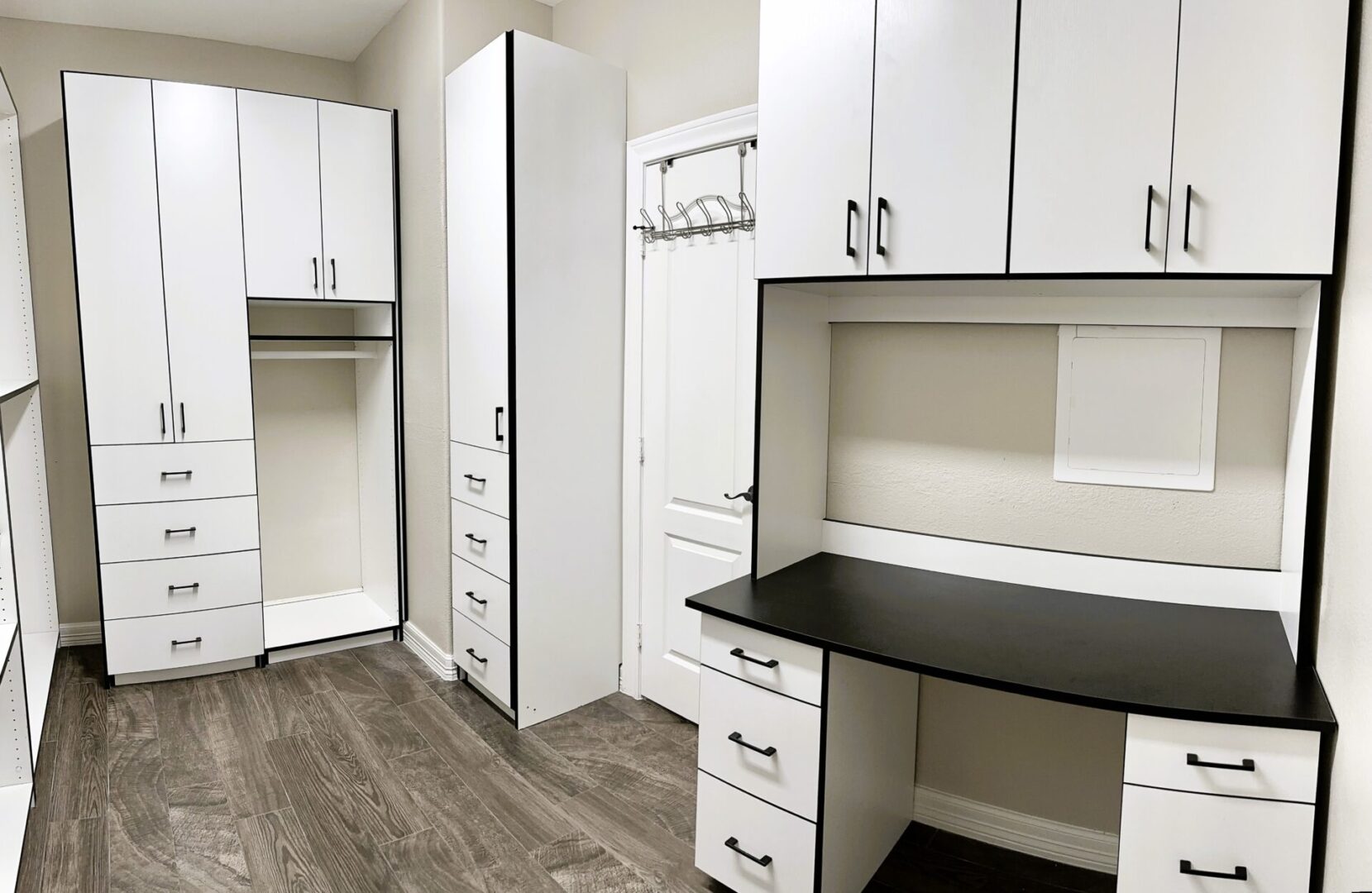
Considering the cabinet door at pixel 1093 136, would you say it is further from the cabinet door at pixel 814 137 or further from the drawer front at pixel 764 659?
the drawer front at pixel 764 659

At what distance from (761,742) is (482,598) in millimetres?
1541

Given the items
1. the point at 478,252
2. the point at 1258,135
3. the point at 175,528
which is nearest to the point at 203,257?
the point at 175,528

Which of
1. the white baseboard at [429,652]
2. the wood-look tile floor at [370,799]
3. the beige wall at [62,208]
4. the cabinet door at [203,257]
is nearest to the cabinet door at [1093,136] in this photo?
the wood-look tile floor at [370,799]

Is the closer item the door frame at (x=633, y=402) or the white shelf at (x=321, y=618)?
the door frame at (x=633, y=402)

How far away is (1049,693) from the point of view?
1.54 meters

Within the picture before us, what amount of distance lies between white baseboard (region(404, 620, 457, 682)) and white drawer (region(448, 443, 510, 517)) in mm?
706

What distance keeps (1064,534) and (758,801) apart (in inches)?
39.3

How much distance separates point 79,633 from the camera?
3.81 metres

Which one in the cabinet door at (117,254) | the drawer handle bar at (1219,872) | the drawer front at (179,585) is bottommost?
the drawer front at (179,585)

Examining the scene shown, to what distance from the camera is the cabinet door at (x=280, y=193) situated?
3.41 m

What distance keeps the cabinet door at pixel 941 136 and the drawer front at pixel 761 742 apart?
40.4 inches

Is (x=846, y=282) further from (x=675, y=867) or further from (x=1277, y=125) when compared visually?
(x=675, y=867)

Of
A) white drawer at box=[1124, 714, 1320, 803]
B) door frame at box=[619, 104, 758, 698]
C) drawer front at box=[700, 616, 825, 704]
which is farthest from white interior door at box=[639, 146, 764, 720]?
white drawer at box=[1124, 714, 1320, 803]

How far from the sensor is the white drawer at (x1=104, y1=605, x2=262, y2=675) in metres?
3.32
